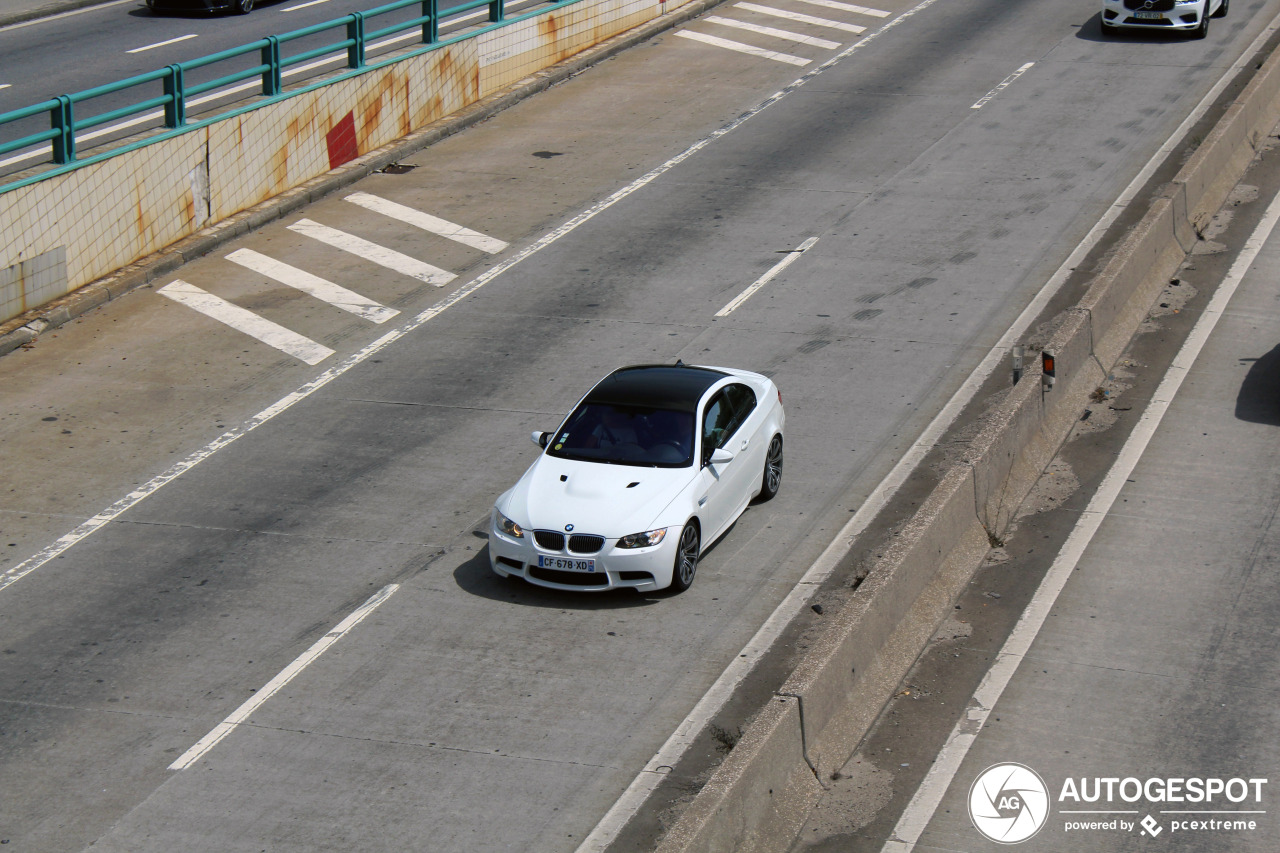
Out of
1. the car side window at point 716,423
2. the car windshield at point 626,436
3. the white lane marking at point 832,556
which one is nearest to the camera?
the white lane marking at point 832,556

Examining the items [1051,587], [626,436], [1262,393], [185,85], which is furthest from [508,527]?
[185,85]

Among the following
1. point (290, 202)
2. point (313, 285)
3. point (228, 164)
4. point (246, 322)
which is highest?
point (228, 164)

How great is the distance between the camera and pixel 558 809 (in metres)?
9.45

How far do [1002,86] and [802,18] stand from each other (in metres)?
6.90

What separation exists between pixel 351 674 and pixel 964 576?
15.8 ft

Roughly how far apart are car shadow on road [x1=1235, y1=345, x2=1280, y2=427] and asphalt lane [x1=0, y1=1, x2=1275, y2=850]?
9.22 ft

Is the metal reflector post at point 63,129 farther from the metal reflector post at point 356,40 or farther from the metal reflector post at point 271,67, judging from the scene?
the metal reflector post at point 356,40

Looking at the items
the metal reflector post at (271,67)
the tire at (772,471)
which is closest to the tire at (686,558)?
the tire at (772,471)

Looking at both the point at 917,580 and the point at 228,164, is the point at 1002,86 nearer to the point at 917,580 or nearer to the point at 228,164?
the point at 228,164

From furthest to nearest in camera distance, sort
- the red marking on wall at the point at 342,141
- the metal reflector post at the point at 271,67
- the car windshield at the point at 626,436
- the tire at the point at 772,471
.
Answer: the red marking on wall at the point at 342,141 → the metal reflector post at the point at 271,67 → the tire at the point at 772,471 → the car windshield at the point at 626,436

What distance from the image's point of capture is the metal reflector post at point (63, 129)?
738 inches

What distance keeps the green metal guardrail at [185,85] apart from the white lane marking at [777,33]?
5.86 meters

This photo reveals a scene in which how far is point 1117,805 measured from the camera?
909 centimetres

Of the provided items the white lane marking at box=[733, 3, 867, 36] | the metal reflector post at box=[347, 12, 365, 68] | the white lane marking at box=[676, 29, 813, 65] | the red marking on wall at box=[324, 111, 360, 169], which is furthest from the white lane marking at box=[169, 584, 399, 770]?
the white lane marking at box=[733, 3, 867, 36]
